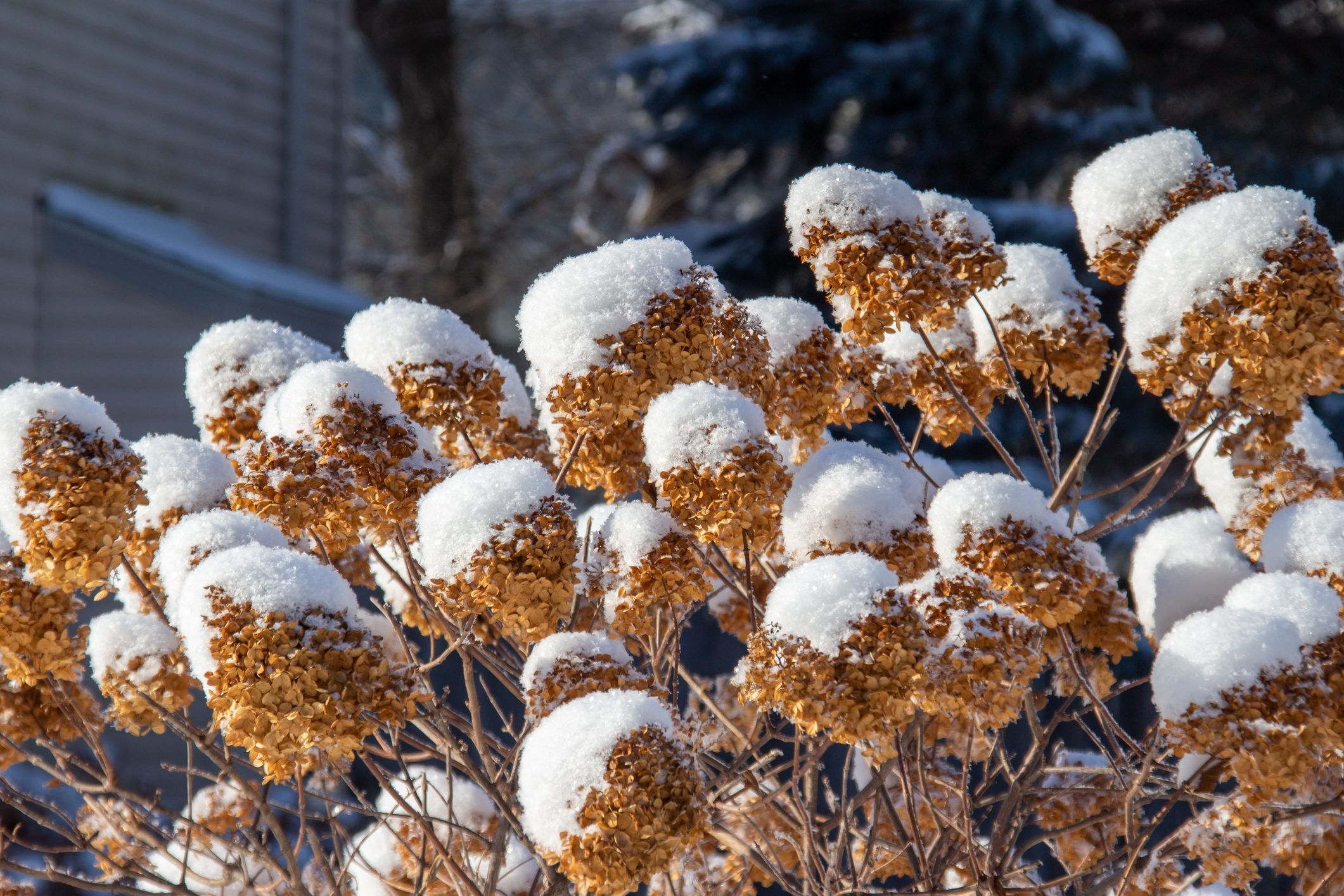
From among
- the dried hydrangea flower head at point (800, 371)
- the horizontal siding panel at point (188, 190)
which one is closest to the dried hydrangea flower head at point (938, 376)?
the dried hydrangea flower head at point (800, 371)

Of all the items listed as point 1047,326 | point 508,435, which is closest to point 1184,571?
point 1047,326

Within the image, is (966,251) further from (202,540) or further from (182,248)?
(182,248)

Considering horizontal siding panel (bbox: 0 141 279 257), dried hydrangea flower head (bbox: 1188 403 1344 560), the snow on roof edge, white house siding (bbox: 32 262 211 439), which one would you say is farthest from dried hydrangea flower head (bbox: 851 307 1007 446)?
horizontal siding panel (bbox: 0 141 279 257)

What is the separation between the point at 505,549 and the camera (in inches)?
59.5

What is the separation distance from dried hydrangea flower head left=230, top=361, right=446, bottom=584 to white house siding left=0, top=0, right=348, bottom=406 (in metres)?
4.74

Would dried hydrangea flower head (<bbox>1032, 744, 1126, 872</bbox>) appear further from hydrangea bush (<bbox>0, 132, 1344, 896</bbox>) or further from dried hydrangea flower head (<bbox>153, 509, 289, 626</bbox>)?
dried hydrangea flower head (<bbox>153, 509, 289, 626</bbox>)

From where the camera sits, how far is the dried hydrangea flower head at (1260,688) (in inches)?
56.3

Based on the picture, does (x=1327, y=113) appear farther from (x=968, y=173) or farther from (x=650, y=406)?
(x=650, y=406)

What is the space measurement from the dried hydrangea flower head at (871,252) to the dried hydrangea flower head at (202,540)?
819 millimetres

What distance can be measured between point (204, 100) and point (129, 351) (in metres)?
2.14

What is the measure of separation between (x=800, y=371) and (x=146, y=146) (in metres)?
6.52

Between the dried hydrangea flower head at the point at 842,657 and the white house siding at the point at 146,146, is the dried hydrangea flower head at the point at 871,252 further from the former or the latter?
the white house siding at the point at 146,146

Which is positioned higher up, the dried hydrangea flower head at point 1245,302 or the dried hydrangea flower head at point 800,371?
the dried hydrangea flower head at point 800,371

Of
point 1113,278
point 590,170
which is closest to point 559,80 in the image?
point 590,170
